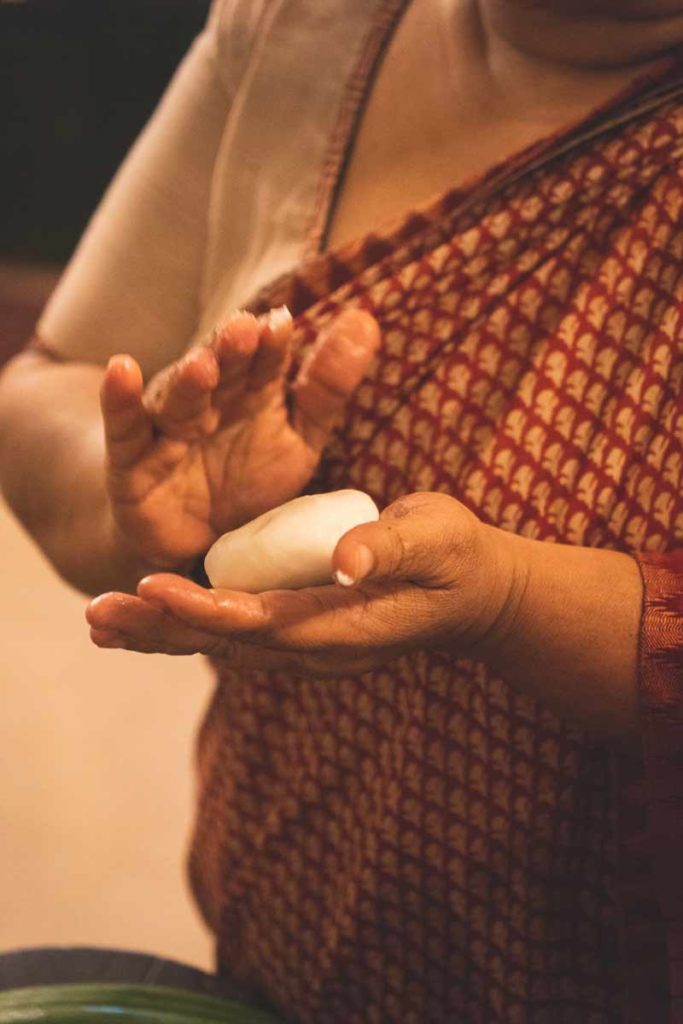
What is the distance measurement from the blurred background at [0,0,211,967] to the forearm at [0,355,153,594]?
39.2 inches

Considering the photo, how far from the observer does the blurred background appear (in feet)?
5.31

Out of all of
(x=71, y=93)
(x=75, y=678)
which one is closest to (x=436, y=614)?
(x=75, y=678)

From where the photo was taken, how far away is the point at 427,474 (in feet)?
2.13

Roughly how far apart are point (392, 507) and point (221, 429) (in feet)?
0.53

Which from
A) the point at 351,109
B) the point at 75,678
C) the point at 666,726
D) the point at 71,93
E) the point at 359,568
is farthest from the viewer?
the point at 71,93

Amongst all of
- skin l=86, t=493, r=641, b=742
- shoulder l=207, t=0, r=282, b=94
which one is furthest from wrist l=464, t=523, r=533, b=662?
shoulder l=207, t=0, r=282, b=94

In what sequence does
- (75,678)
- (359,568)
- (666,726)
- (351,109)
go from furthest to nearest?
(75,678), (351,109), (666,726), (359,568)

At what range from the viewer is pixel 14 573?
2219mm

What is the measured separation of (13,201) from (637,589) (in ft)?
8.45

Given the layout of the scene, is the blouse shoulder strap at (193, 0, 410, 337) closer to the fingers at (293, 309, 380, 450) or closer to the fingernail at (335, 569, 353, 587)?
the fingers at (293, 309, 380, 450)

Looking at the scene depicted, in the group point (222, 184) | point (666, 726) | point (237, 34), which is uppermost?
point (237, 34)

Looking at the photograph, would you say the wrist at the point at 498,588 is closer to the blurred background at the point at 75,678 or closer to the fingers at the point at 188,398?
the fingers at the point at 188,398

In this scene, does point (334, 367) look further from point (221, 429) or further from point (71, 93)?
point (71, 93)

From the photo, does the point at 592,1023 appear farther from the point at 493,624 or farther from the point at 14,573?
the point at 14,573
